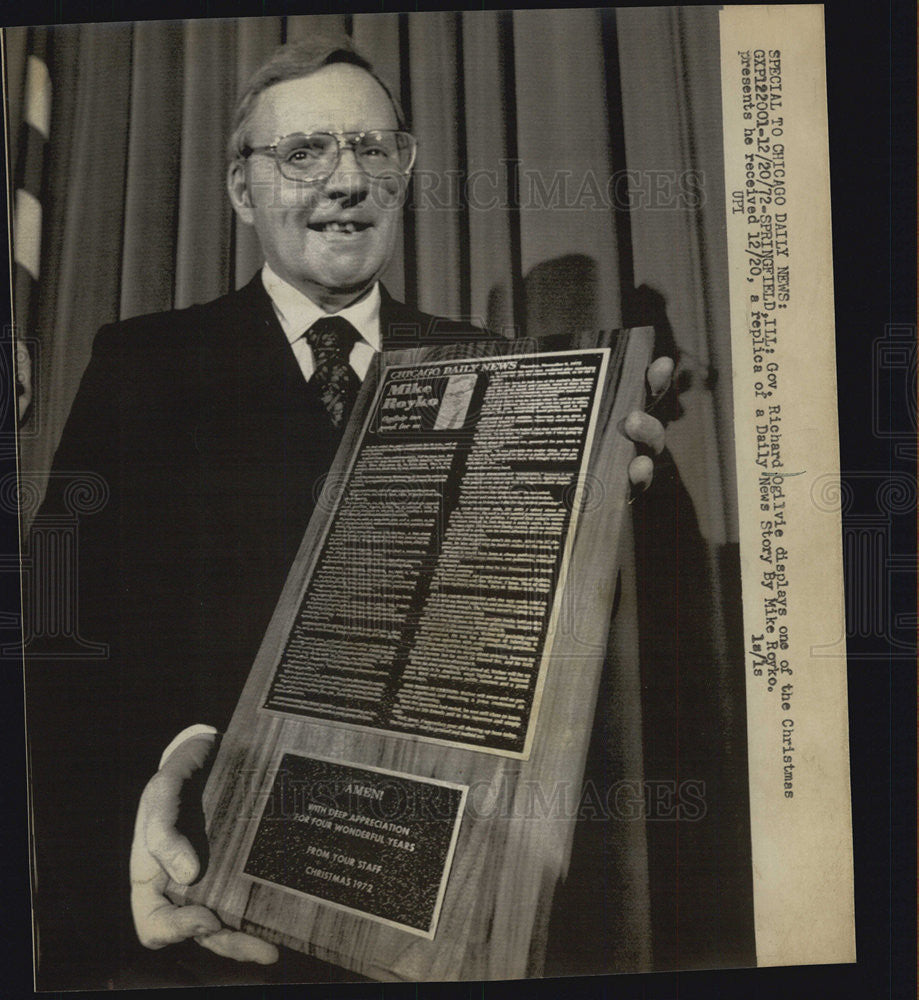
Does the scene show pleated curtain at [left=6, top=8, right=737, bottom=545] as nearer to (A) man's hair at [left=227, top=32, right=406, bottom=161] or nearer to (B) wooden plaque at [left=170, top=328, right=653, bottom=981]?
(A) man's hair at [left=227, top=32, right=406, bottom=161]

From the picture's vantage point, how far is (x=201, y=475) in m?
2.28

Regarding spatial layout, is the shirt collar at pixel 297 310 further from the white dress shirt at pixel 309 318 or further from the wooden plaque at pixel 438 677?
the wooden plaque at pixel 438 677

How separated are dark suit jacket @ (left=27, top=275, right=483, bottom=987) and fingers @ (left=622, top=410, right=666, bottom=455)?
52 centimetres

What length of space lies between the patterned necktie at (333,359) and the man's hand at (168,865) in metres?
1.08

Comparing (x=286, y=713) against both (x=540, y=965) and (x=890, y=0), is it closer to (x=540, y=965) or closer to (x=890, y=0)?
(x=540, y=965)

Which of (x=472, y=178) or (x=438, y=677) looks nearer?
(x=438, y=677)

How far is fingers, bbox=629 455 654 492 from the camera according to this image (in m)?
2.21

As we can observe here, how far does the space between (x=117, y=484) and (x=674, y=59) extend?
2.10 m

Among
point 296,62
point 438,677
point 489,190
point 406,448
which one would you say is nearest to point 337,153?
point 296,62

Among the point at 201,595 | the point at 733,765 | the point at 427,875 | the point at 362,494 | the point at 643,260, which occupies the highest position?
the point at 643,260

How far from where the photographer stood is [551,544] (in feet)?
7.14

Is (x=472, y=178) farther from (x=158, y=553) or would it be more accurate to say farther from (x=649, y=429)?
(x=158, y=553)

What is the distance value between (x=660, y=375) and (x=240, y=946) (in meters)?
2.06

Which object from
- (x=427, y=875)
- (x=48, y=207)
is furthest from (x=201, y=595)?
(x=48, y=207)
